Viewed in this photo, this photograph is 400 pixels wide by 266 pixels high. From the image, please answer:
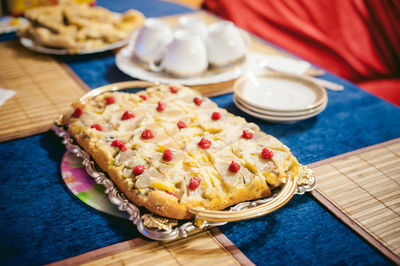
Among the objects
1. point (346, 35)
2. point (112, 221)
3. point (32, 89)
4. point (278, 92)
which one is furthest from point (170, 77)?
point (346, 35)

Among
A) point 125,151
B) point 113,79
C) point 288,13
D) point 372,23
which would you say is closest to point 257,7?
point 288,13

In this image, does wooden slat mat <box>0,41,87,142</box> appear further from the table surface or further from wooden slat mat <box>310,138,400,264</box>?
wooden slat mat <box>310,138,400,264</box>

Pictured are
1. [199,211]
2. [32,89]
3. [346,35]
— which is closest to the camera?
[199,211]

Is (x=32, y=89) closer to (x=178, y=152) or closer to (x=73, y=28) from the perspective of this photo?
(x=73, y=28)

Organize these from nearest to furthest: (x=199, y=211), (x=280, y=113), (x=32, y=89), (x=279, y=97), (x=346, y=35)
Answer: (x=199, y=211)
(x=280, y=113)
(x=279, y=97)
(x=32, y=89)
(x=346, y=35)

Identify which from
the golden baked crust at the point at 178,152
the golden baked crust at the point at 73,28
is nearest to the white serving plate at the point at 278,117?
the golden baked crust at the point at 178,152

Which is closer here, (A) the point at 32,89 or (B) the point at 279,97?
(B) the point at 279,97

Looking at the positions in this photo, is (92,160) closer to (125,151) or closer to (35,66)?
(125,151)
